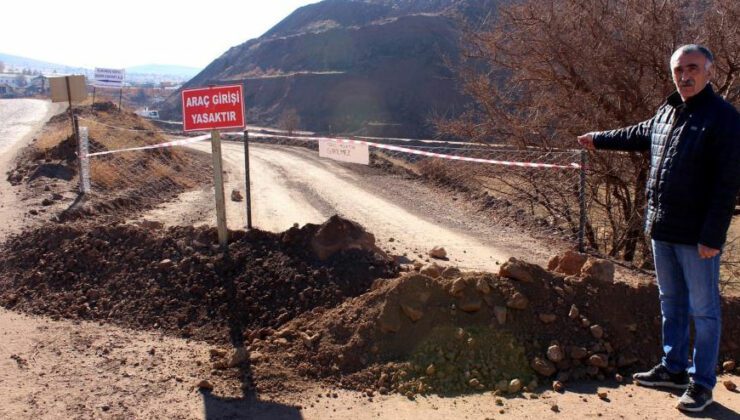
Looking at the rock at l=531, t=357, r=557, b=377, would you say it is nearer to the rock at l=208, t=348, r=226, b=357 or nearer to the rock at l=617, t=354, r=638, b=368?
the rock at l=617, t=354, r=638, b=368

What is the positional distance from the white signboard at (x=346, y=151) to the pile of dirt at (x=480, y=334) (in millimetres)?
5540

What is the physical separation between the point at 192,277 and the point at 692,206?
14.8 ft

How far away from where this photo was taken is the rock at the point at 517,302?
455 cm

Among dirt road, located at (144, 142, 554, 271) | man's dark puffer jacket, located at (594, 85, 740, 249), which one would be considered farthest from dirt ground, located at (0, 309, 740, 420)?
dirt road, located at (144, 142, 554, 271)

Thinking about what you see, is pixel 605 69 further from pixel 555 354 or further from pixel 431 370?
pixel 431 370

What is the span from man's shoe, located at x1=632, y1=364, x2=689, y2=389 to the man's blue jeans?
0.04 meters

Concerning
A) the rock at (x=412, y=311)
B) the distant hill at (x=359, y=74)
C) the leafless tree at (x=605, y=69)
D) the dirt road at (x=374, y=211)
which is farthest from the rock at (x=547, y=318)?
the distant hill at (x=359, y=74)

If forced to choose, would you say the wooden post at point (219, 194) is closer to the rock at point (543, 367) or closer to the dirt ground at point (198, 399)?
the dirt ground at point (198, 399)

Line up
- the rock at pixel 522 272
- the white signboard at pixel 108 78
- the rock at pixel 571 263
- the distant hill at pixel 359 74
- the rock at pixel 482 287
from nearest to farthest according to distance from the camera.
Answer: the rock at pixel 482 287 → the rock at pixel 522 272 → the rock at pixel 571 263 → the white signboard at pixel 108 78 → the distant hill at pixel 359 74

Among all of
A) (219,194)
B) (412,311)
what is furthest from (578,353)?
(219,194)

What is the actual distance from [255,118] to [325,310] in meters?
52.5

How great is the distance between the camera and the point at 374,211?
1245 centimetres

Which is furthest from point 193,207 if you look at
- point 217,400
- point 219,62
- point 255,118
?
point 219,62

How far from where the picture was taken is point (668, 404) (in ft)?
12.2
